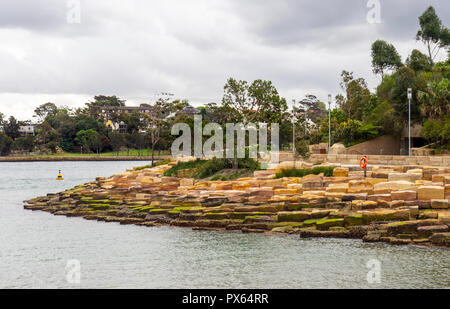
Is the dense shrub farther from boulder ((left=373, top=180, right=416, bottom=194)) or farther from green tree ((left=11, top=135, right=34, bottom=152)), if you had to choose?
green tree ((left=11, top=135, right=34, bottom=152))

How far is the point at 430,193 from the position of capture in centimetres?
2395

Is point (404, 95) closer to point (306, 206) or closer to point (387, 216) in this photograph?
point (306, 206)

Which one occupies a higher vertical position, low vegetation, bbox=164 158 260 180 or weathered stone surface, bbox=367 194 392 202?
low vegetation, bbox=164 158 260 180

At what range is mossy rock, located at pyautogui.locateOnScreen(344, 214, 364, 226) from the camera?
2227cm

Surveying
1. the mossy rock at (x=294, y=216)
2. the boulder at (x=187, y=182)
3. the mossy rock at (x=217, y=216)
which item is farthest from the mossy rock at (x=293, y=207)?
the boulder at (x=187, y=182)

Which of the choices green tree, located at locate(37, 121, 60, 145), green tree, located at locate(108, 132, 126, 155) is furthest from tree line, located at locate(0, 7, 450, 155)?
green tree, located at locate(37, 121, 60, 145)

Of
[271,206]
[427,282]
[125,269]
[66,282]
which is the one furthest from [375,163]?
[66,282]

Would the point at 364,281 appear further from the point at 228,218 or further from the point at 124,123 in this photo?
the point at 124,123

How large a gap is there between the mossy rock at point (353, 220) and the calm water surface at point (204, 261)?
1313mm

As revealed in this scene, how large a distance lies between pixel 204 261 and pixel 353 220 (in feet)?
21.5

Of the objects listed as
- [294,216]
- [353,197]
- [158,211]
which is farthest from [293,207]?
[158,211]

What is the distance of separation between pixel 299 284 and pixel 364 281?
1933 millimetres

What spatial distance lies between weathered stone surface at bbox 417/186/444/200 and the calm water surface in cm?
490

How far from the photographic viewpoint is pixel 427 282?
1653 cm
